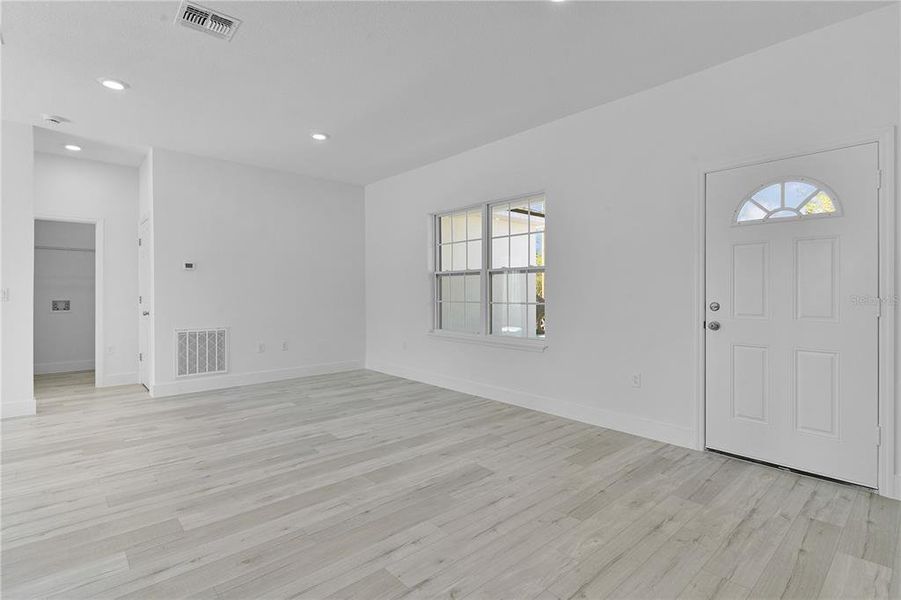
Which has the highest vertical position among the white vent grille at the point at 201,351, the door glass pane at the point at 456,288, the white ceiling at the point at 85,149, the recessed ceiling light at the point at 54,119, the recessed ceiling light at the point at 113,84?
the white ceiling at the point at 85,149

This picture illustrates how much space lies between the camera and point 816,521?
7.37 ft

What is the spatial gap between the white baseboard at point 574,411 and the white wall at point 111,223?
12.9ft

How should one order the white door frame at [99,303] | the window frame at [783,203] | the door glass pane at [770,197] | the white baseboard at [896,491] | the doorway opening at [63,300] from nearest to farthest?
the white baseboard at [896,491], the window frame at [783,203], the door glass pane at [770,197], the white door frame at [99,303], the doorway opening at [63,300]

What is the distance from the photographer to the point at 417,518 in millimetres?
2297

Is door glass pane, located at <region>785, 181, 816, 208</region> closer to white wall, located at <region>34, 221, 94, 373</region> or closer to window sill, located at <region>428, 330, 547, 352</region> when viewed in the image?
window sill, located at <region>428, 330, 547, 352</region>

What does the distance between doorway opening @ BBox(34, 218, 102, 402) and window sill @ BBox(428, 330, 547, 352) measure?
5.22 meters

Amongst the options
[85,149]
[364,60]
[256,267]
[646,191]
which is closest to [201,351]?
[256,267]

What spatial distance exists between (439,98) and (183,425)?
3652 millimetres

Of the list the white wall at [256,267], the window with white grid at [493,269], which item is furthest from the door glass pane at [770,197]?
the white wall at [256,267]

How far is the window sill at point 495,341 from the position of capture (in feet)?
14.4

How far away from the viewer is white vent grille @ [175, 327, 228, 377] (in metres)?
5.15

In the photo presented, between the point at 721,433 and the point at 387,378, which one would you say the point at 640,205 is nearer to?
the point at 721,433

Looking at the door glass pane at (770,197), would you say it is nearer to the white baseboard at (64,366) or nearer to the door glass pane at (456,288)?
the door glass pane at (456,288)

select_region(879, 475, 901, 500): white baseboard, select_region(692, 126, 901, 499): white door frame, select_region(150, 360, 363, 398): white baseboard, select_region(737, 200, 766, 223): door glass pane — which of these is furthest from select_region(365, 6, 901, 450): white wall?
select_region(150, 360, 363, 398): white baseboard
